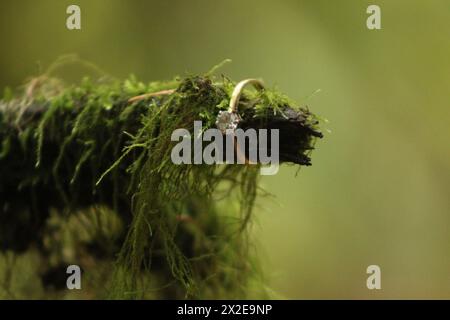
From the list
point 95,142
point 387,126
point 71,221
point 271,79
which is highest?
point 271,79

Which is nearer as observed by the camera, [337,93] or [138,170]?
[138,170]

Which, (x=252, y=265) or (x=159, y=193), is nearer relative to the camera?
(x=159, y=193)

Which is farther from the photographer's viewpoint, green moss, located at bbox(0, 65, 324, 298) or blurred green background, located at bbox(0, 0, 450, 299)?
blurred green background, located at bbox(0, 0, 450, 299)

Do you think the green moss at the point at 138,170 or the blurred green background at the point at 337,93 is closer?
the green moss at the point at 138,170

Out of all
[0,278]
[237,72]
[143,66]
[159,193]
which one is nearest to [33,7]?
[143,66]

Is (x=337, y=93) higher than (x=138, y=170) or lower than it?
higher

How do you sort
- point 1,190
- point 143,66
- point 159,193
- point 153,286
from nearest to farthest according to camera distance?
point 159,193 → point 1,190 → point 153,286 → point 143,66

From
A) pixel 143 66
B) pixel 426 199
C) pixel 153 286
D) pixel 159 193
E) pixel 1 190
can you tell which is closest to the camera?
pixel 159 193

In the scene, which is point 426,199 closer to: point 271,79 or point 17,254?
point 271,79
